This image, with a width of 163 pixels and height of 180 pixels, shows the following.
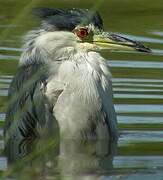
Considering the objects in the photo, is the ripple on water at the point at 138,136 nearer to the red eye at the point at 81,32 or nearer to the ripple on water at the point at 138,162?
the ripple on water at the point at 138,162

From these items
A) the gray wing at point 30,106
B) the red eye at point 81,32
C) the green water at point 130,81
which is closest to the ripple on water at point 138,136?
the green water at point 130,81

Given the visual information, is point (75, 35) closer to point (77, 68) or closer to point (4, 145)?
point (77, 68)

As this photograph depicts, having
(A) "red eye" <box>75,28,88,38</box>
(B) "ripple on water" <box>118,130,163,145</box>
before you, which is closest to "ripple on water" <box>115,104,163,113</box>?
(B) "ripple on water" <box>118,130,163,145</box>

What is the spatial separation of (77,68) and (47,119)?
615mm

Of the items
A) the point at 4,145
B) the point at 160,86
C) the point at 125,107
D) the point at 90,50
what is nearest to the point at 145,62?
the point at 160,86

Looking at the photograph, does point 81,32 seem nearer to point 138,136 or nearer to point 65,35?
point 65,35

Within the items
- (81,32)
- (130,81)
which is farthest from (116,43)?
(130,81)

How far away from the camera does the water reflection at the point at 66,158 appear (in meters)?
9.46

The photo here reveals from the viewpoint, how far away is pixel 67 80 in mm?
10836

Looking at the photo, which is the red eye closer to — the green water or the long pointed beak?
the long pointed beak

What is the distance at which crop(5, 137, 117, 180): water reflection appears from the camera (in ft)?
31.0

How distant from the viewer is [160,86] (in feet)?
43.7

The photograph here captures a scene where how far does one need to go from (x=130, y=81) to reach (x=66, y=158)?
Answer: 136 inches

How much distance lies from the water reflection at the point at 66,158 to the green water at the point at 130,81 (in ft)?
0.11
